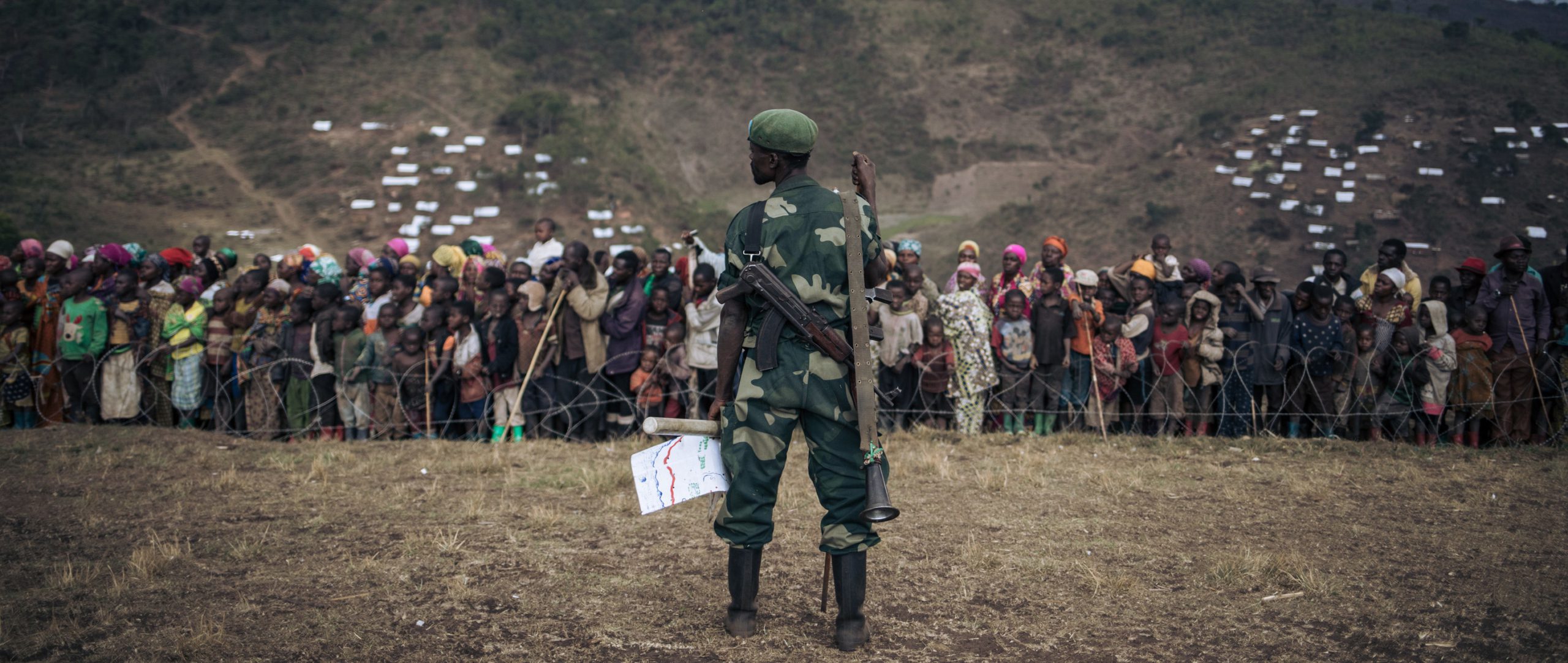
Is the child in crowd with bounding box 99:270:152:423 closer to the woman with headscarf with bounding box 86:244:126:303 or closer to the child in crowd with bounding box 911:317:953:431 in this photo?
the woman with headscarf with bounding box 86:244:126:303

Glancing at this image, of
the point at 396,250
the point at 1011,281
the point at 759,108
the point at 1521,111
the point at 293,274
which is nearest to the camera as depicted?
the point at 1011,281

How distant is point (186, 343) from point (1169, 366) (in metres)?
7.99

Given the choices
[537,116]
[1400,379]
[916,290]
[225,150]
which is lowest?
[1400,379]

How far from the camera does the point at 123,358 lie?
27.8ft

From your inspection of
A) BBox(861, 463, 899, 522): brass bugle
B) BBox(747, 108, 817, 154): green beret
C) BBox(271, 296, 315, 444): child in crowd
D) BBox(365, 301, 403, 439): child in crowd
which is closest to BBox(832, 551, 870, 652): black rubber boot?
BBox(861, 463, 899, 522): brass bugle

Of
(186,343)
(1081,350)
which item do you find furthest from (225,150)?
(1081,350)

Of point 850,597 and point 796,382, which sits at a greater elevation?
point 796,382

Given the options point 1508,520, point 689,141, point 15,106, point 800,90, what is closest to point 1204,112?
point 800,90

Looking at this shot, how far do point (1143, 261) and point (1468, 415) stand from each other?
8.96 feet

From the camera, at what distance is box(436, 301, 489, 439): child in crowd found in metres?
8.12

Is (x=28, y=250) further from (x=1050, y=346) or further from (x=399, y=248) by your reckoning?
(x=1050, y=346)

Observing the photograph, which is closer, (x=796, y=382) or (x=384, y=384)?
(x=796, y=382)

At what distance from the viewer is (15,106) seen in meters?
35.0

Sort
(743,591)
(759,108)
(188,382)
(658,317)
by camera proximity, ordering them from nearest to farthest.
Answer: (743,591)
(188,382)
(658,317)
(759,108)
